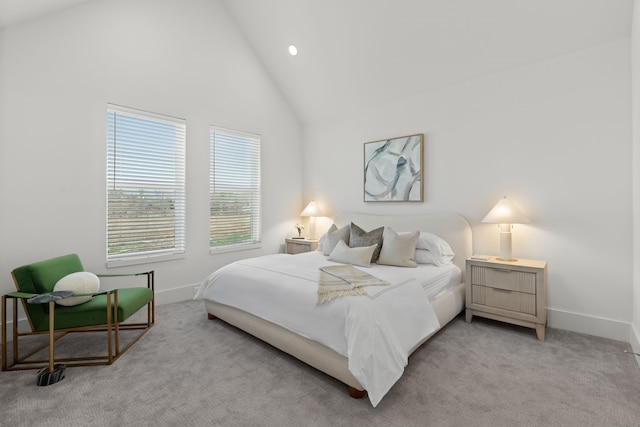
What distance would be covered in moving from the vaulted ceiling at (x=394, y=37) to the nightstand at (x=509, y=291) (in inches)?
84.3

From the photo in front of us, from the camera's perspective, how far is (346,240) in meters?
3.78

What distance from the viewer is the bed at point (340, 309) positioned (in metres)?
1.92

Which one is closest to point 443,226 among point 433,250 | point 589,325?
point 433,250

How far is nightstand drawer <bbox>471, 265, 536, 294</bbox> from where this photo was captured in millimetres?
2832

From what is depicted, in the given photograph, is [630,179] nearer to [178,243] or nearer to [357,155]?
[357,155]

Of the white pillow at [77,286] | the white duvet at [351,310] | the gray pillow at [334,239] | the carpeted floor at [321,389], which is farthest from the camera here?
the gray pillow at [334,239]

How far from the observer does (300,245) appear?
4918 mm

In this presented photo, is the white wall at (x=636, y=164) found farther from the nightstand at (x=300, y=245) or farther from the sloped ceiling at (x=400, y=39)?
the nightstand at (x=300, y=245)

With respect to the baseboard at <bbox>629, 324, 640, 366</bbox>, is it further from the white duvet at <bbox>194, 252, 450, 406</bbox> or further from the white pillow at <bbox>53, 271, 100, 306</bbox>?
the white pillow at <bbox>53, 271, 100, 306</bbox>

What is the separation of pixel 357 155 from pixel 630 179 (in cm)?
302

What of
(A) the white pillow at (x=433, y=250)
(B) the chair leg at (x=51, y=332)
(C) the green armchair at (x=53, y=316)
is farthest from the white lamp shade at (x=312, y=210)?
(B) the chair leg at (x=51, y=332)

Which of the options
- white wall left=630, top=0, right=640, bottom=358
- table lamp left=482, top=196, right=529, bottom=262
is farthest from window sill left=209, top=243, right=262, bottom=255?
white wall left=630, top=0, right=640, bottom=358

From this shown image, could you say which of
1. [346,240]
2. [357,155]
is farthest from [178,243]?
[357,155]

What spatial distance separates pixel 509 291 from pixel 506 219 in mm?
703
